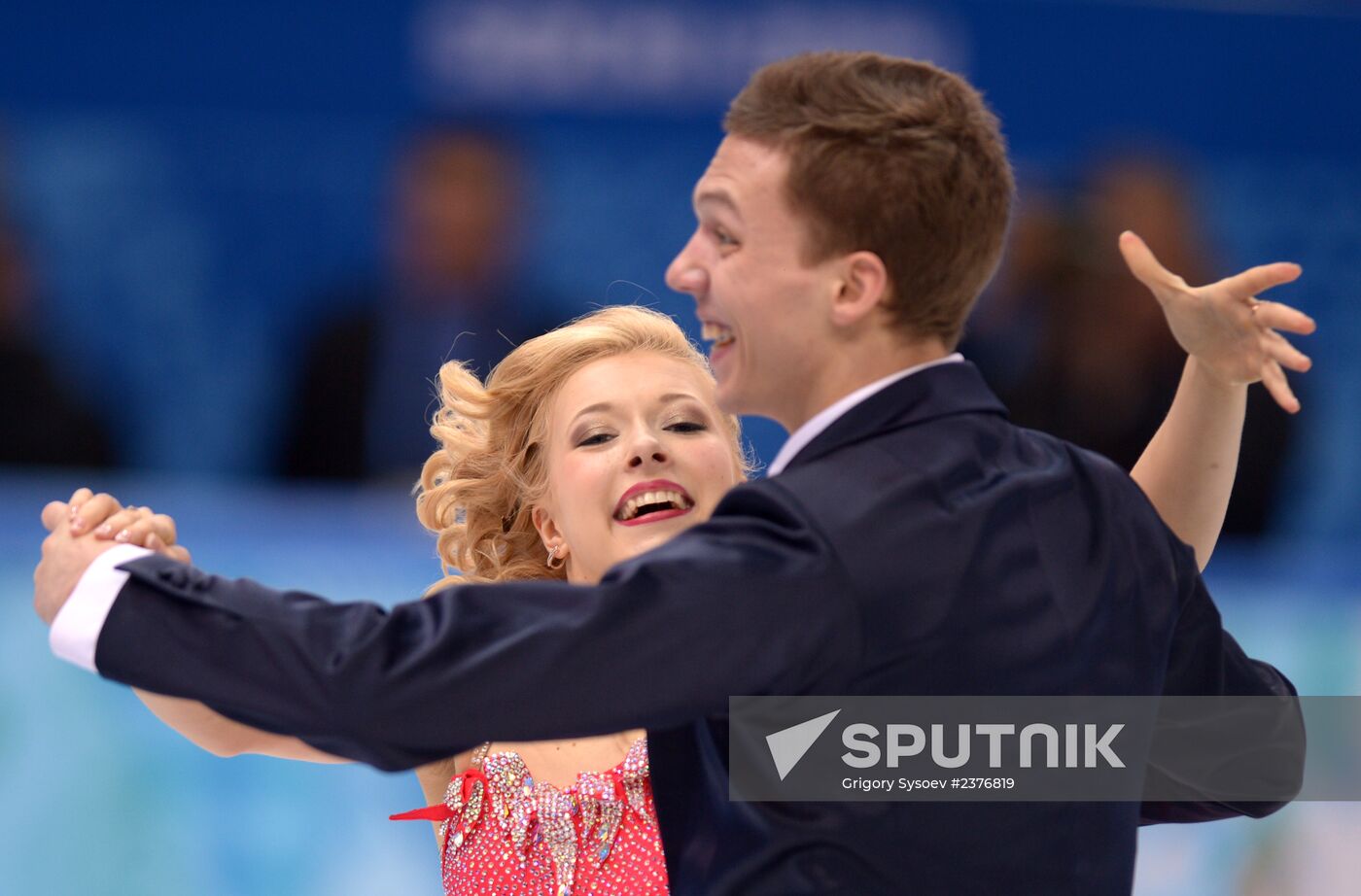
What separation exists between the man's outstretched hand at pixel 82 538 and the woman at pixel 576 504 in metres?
1.10

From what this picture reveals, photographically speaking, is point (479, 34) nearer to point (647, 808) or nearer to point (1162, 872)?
point (1162, 872)

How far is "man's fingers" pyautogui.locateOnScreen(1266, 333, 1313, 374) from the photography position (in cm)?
213

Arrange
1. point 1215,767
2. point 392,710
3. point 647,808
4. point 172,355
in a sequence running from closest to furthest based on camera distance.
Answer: point 392,710
point 1215,767
point 647,808
point 172,355

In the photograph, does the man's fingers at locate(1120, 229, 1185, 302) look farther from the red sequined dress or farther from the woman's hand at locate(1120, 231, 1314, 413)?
the red sequined dress

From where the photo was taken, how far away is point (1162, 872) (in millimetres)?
4277

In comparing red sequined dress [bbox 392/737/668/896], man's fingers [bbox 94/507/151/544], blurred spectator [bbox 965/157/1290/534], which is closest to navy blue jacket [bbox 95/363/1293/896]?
man's fingers [bbox 94/507/151/544]

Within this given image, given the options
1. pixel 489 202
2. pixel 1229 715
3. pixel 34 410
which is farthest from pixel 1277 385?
pixel 34 410

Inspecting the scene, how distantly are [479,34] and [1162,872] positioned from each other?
4.66m

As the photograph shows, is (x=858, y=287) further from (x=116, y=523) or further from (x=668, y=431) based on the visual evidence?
(x=668, y=431)

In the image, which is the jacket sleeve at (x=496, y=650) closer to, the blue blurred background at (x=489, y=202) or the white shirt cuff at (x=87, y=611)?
the white shirt cuff at (x=87, y=611)

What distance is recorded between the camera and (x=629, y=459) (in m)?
3.00

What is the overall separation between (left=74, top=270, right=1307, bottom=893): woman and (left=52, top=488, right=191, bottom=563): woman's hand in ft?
3.61

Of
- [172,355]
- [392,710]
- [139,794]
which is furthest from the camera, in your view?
[172,355]

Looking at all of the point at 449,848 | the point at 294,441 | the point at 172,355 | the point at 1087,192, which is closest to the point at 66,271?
the point at 172,355
